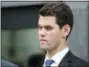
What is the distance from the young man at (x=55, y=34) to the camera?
5.86ft

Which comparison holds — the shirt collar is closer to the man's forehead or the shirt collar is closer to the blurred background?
the man's forehead

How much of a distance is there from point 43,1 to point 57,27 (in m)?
3.37

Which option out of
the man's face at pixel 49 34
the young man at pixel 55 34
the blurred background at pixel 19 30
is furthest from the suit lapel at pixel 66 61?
the blurred background at pixel 19 30

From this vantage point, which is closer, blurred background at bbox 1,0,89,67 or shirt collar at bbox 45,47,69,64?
shirt collar at bbox 45,47,69,64

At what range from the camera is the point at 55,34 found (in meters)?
1.79

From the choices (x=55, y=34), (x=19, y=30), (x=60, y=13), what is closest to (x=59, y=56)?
(x=55, y=34)

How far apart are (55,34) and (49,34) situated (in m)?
0.03

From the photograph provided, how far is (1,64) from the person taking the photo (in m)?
3.18

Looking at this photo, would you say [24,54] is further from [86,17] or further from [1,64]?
[1,64]

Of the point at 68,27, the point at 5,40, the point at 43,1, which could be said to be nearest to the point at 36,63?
the point at 5,40

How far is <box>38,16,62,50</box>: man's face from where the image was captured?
1797 mm

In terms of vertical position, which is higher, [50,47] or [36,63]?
[50,47]

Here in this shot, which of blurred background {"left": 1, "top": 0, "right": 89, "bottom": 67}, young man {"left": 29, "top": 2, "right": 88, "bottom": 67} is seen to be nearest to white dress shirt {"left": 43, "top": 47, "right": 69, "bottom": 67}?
young man {"left": 29, "top": 2, "right": 88, "bottom": 67}

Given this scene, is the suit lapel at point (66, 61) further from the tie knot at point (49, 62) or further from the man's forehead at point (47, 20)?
the man's forehead at point (47, 20)
